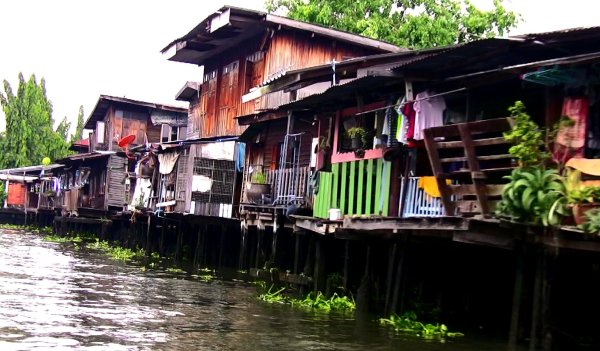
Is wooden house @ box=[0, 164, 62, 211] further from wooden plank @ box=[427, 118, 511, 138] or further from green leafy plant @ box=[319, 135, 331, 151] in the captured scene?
wooden plank @ box=[427, 118, 511, 138]

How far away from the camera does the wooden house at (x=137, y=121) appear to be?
37.3 metres

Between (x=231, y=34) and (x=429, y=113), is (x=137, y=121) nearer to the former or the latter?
(x=231, y=34)

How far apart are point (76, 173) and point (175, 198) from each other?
1726 centimetres

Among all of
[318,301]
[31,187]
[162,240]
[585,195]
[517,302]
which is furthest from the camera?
[31,187]

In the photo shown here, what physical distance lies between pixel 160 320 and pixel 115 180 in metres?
22.3

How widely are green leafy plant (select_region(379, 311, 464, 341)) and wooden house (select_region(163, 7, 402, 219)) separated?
17.7ft

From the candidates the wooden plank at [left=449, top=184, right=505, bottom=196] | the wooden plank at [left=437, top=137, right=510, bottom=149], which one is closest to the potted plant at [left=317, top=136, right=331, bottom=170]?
the wooden plank at [left=437, top=137, right=510, bottom=149]

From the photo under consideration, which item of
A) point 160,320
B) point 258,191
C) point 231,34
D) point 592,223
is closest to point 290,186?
point 258,191

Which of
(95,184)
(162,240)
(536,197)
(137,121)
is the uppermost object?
(137,121)

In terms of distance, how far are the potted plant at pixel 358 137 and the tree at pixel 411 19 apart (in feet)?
51.9

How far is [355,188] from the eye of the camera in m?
14.1

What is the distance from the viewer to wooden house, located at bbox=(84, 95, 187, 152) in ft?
122

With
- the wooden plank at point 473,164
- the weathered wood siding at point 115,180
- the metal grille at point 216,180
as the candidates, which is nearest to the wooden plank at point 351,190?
the wooden plank at point 473,164

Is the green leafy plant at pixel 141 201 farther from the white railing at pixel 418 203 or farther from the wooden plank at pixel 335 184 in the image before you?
the white railing at pixel 418 203
